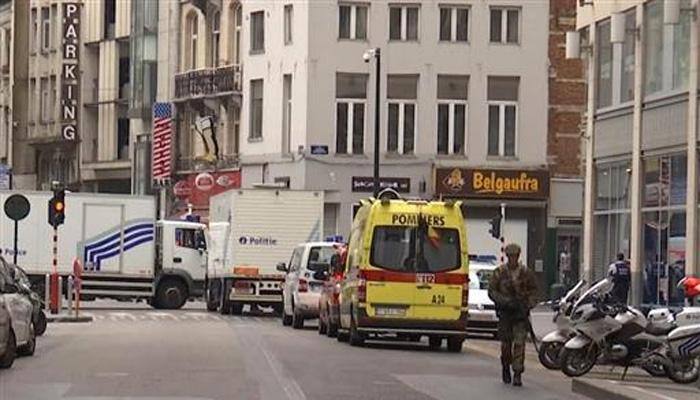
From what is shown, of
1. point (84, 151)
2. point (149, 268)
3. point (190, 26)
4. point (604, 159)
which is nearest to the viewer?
point (604, 159)

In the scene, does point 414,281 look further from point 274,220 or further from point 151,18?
point 151,18

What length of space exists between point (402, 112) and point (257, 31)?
6877 millimetres

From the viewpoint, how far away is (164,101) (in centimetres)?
6831

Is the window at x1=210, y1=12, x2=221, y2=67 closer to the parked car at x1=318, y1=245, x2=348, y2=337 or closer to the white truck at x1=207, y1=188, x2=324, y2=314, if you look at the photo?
the white truck at x1=207, y1=188, x2=324, y2=314

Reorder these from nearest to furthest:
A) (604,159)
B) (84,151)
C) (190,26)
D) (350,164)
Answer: (604,159), (350,164), (190,26), (84,151)

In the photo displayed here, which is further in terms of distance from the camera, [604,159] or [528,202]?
[528,202]

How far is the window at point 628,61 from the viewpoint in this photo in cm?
3881

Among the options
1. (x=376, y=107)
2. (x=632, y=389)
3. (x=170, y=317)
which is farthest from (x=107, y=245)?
(x=632, y=389)

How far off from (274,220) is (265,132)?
17.1 m

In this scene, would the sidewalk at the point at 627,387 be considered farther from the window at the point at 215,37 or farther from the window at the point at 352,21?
the window at the point at 215,37

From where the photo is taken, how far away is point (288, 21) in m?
58.5

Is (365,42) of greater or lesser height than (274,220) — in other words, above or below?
above

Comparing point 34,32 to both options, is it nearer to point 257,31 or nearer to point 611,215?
point 257,31

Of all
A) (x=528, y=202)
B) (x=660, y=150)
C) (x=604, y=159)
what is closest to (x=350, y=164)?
(x=528, y=202)
